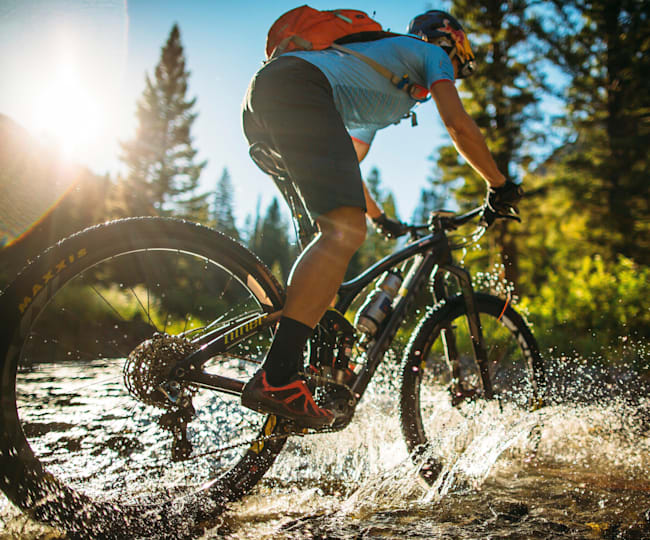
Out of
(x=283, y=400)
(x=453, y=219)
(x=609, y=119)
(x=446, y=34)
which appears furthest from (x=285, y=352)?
(x=609, y=119)

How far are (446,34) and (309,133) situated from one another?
1140 millimetres

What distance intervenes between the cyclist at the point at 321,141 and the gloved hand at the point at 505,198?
0.71 ft

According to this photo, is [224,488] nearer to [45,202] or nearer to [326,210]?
[326,210]

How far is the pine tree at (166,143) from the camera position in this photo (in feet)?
106

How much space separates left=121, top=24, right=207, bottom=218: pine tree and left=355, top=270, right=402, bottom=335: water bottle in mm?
30958

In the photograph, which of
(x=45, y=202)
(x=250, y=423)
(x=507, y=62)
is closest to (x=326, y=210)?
(x=250, y=423)

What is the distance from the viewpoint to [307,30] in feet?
6.29

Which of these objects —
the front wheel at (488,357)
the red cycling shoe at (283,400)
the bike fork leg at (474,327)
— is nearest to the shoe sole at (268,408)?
the red cycling shoe at (283,400)

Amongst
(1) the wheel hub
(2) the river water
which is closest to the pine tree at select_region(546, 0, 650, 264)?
(2) the river water

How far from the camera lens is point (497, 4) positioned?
14.1 metres

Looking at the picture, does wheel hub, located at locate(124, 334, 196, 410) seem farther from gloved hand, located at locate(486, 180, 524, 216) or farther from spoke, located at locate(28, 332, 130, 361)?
gloved hand, located at locate(486, 180, 524, 216)

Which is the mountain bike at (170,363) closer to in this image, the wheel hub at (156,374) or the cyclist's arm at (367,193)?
the wheel hub at (156,374)

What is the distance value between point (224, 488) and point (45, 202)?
3.40 m

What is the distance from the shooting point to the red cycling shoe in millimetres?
1576
